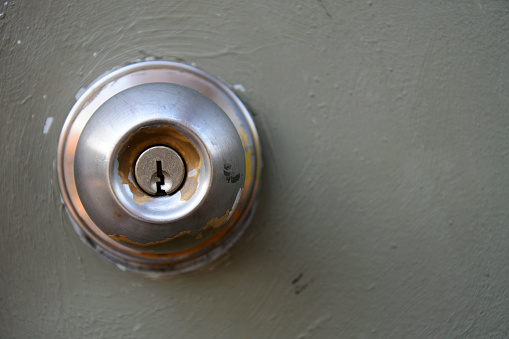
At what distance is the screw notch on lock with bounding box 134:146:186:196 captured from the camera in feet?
0.97

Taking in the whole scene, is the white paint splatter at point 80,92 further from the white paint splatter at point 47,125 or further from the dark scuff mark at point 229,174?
the dark scuff mark at point 229,174

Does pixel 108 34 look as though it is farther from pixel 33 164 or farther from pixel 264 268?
pixel 264 268

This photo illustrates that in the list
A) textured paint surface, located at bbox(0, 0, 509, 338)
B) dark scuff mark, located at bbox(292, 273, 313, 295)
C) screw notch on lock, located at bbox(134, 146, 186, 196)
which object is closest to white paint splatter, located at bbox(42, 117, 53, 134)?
textured paint surface, located at bbox(0, 0, 509, 338)

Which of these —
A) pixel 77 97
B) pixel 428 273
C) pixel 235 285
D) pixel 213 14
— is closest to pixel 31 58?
pixel 77 97

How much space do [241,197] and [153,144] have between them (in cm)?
8

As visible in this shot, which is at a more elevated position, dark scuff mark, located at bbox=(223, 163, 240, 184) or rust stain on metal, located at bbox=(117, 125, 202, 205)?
rust stain on metal, located at bbox=(117, 125, 202, 205)

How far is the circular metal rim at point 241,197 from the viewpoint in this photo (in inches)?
13.0

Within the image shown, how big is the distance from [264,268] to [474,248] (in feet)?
0.63

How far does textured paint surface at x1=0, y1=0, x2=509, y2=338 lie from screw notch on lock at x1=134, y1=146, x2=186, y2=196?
3.3 inches

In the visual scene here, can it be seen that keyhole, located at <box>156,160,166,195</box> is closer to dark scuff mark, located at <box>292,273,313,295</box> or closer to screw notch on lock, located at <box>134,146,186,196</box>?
screw notch on lock, located at <box>134,146,186,196</box>

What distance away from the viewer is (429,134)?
36 centimetres

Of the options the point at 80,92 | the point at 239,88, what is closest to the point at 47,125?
the point at 80,92

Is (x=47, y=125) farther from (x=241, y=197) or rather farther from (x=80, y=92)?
(x=241, y=197)

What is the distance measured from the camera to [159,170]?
30 cm
